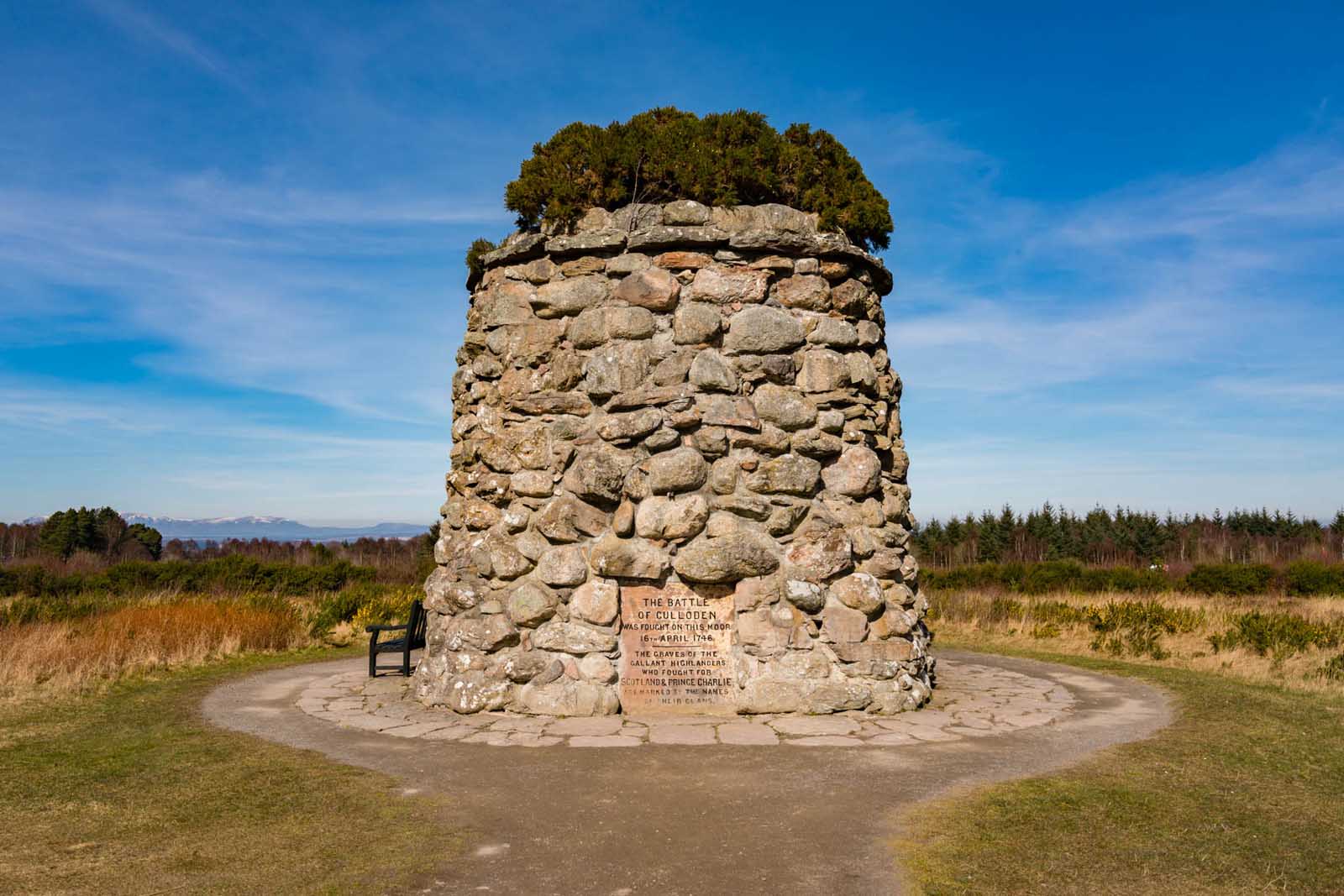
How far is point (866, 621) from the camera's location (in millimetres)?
7461

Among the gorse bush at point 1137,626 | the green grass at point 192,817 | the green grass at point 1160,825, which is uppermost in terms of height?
the gorse bush at point 1137,626

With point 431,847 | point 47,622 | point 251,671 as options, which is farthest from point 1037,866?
point 47,622

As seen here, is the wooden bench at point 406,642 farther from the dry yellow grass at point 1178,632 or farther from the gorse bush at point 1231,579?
the gorse bush at point 1231,579

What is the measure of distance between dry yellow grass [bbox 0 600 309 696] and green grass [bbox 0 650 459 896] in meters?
2.17

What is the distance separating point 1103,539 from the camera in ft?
129

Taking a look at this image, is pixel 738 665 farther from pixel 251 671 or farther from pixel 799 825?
pixel 251 671

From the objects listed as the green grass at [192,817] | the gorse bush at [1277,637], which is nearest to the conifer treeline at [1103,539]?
the gorse bush at [1277,637]

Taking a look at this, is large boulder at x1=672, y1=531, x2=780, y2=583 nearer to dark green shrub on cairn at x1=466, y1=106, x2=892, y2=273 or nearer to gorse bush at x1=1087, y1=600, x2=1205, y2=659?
dark green shrub on cairn at x1=466, y1=106, x2=892, y2=273

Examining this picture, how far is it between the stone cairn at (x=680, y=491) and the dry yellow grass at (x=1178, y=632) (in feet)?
15.5

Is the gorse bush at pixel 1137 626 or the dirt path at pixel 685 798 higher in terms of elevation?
the gorse bush at pixel 1137 626

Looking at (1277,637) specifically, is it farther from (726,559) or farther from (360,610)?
(360,610)

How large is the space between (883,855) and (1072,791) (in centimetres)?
164

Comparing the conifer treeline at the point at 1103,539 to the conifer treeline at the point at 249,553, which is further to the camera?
the conifer treeline at the point at 1103,539

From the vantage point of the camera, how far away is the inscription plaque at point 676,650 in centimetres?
732
